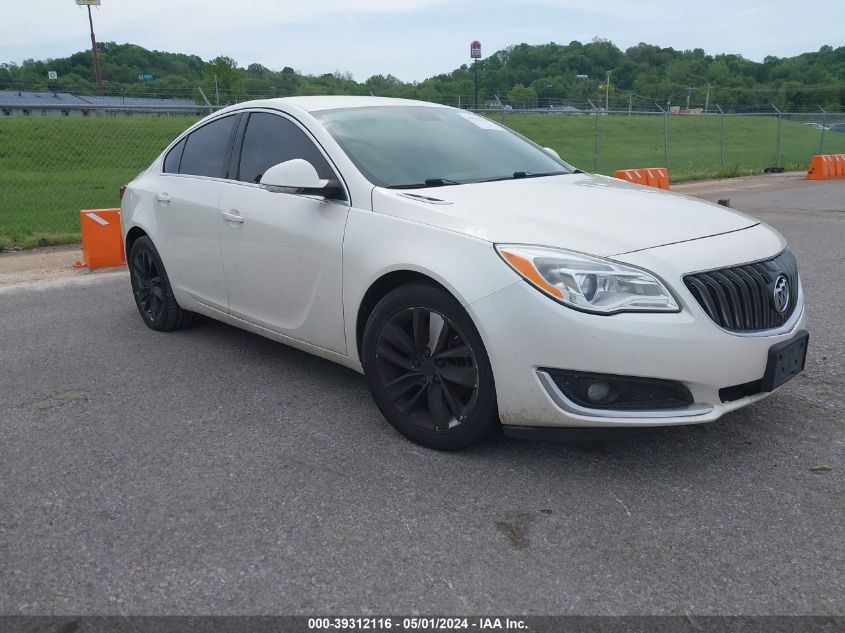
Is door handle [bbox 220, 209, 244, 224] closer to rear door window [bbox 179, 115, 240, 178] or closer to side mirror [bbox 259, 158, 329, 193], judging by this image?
rear door window [bbox 179, 115, 240, 178]

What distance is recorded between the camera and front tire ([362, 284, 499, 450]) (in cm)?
341

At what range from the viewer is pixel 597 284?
3.18 m

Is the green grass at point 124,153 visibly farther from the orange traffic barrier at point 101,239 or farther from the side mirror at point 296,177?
the side mirror at point 296,177

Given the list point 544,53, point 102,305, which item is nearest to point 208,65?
point 544,53

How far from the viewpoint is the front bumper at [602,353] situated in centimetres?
311

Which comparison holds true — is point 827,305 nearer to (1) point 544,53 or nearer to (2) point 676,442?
(2) point 676,442

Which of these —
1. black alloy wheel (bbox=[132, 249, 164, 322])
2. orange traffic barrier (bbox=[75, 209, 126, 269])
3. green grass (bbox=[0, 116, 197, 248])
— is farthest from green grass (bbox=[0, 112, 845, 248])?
black alloy wheel (bbox=[132, 249, 164, 322])

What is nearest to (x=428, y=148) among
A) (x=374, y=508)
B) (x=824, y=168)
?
(x=374, y=508)

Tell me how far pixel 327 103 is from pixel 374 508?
2612 millimetres

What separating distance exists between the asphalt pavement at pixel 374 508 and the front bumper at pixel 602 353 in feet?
1.03

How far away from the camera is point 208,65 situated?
5025cm

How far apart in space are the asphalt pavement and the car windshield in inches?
48.8

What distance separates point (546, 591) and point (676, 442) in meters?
1.36

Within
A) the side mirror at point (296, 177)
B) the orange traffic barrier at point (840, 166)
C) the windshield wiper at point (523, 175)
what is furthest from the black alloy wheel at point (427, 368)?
the orange traffic barrier at point (840, 166)
